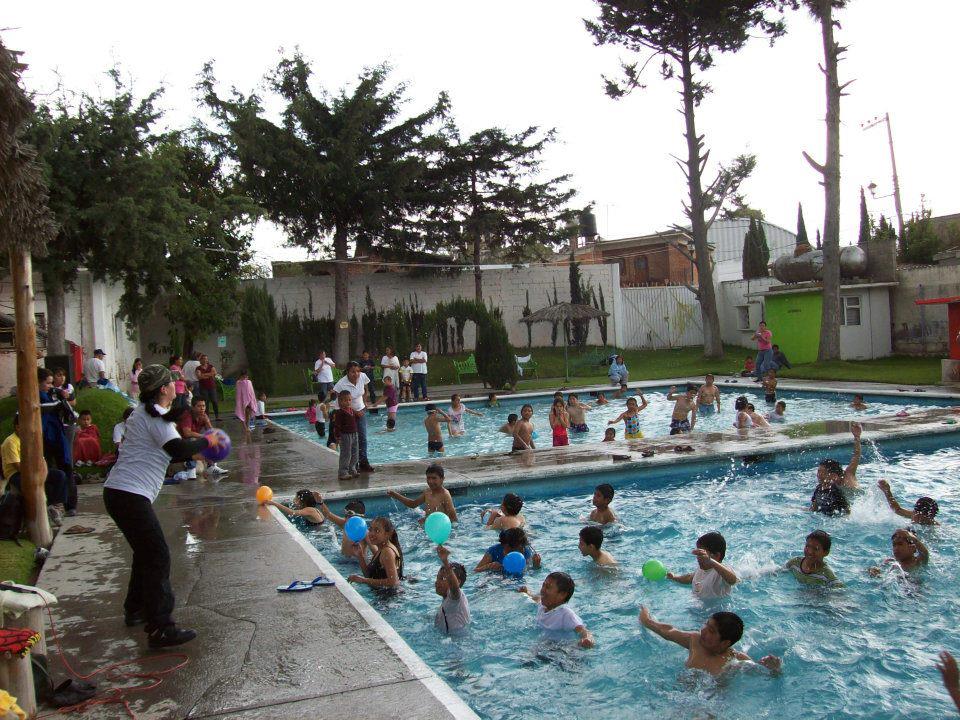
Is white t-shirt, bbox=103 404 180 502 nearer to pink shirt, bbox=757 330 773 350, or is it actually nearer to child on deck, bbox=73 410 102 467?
child on deck, bbox=73 410 102 467

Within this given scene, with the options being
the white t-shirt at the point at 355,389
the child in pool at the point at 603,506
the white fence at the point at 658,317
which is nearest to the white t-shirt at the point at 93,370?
the white t-shirt at the point at 355,389

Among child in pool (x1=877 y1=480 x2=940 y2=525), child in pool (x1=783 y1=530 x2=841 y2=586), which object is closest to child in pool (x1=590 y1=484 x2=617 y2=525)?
child in pool (x1=783 y1=530 x2=841 y2=586)

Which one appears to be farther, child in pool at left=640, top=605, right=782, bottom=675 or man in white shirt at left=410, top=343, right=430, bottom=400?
man in white shirt at left=410, top=343, right=430, bottom=400

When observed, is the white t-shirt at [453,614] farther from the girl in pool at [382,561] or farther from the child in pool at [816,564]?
the child in pool at [816,564]

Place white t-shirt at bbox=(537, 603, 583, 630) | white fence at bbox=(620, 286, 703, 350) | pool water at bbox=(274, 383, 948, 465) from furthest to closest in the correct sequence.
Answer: white fence at bbox=(620, 286, 703, 350) < pool water at bbox=(274, 383, 948, 465) < white t-shirt at bbox=(537, 603, 583, 630)

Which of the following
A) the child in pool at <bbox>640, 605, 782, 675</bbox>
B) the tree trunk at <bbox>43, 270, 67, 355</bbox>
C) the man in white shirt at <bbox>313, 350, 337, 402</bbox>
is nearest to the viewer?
the child in pool at <bbox>640, 605, 782, 675</bbox>

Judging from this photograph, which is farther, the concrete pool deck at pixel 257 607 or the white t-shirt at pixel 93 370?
the white t-shirt at pixel 93 370

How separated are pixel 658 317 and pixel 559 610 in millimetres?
→ 32666

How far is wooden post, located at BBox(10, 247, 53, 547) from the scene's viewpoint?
8.41 metres

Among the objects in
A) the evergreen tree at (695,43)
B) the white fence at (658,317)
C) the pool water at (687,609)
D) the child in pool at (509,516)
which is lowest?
the pool water at (687,609)

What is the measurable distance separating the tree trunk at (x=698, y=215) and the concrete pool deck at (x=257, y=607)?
20195mm

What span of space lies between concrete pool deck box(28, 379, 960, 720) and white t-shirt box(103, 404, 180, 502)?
1.09m

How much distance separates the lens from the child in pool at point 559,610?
21.3ft

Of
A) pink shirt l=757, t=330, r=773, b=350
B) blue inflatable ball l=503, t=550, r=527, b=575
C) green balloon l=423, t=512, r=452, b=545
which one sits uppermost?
pink shirt l=757, t=330, r=773, b=350
